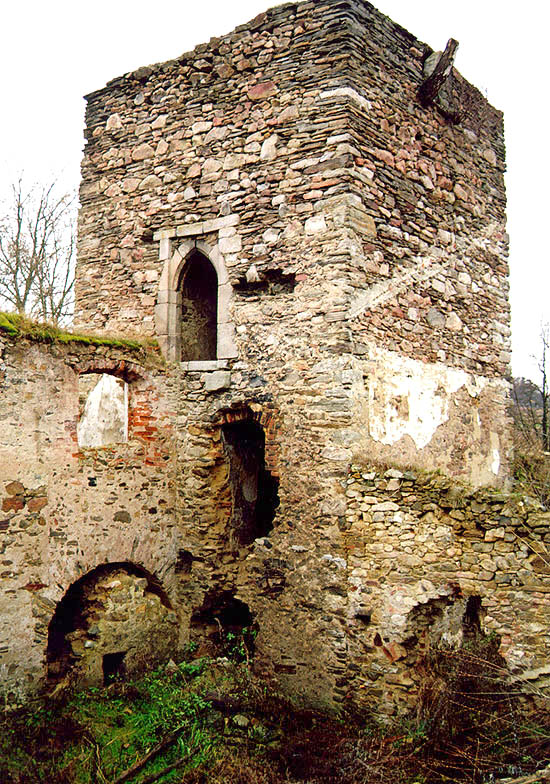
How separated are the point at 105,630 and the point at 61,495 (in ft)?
5.06

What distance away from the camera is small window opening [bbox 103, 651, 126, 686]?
7.42m

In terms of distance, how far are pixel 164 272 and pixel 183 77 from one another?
252cm

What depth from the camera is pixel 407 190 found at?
27.3 feet

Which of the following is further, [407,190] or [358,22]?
[407,190]

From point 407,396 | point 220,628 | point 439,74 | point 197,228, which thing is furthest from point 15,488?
point 439,74

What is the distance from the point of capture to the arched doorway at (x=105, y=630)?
7.27 m

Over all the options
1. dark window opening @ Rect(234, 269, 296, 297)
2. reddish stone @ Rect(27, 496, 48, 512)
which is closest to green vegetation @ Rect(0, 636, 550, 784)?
reddish stone @ Rect(27, 496, 48, 512)

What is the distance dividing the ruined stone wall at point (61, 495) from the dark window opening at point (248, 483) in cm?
79

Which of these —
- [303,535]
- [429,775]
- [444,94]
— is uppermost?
[444,94]

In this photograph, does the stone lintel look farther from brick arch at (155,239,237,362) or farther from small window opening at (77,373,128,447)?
small window opening at (77,373,128,447)

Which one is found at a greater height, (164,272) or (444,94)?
(444,94)

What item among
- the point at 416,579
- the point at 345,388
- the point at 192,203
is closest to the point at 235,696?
the point at 416,579

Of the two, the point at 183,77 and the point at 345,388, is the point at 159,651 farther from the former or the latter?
the point at 183,77

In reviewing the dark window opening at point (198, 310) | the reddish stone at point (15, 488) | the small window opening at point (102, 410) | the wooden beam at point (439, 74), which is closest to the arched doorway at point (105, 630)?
the reddish stone at point (15, 488)
